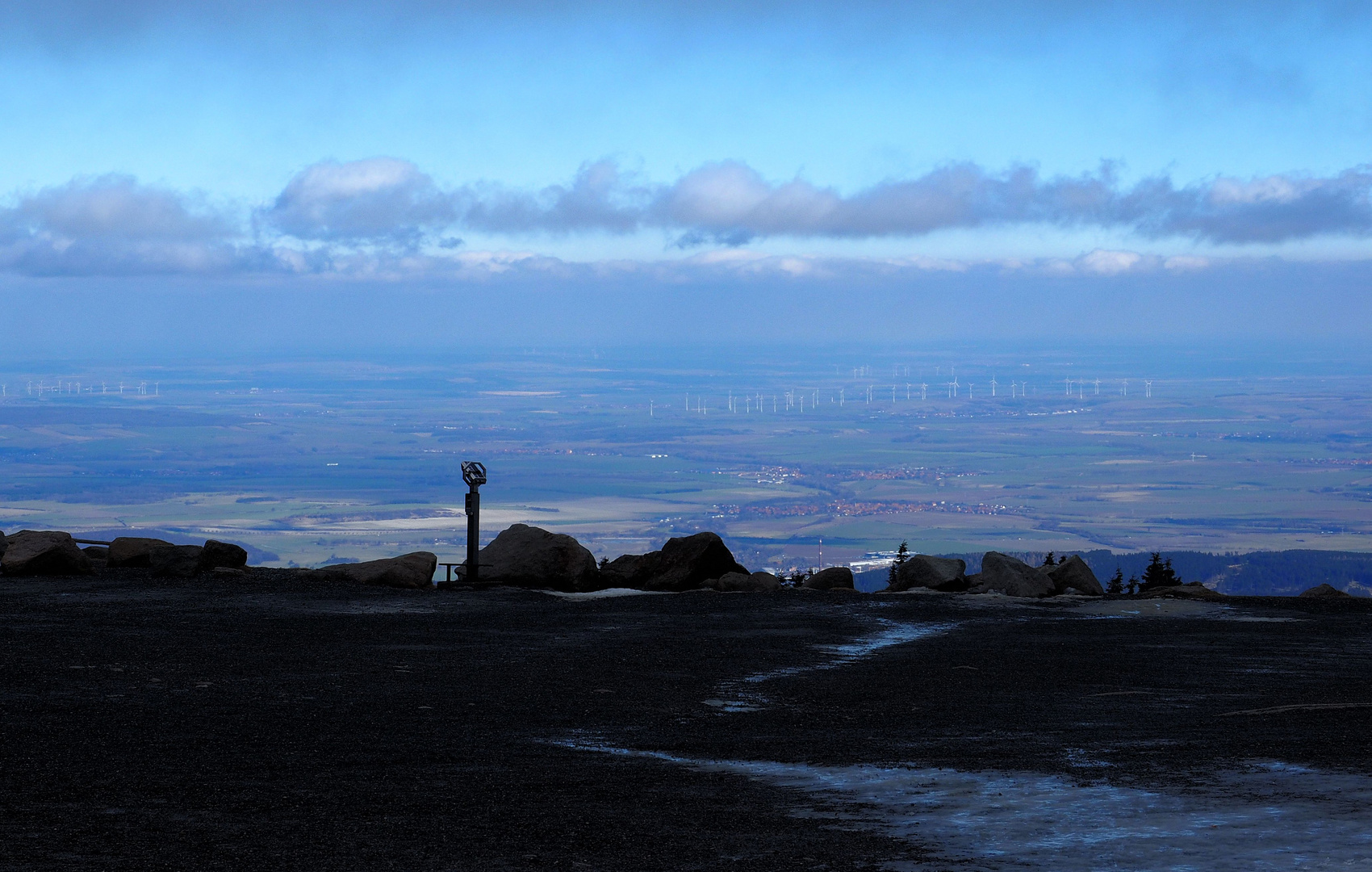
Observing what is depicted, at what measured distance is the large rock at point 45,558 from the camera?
2409 cm

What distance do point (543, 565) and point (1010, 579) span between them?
8.33 metres

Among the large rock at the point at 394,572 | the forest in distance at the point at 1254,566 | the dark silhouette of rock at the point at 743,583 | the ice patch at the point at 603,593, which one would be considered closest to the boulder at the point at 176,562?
the large rock at the point at 394,572

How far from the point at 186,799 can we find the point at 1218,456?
625 feet

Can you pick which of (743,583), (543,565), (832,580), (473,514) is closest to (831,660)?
(743,583)

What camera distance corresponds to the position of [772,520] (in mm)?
126312

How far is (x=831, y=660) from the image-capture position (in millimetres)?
16938

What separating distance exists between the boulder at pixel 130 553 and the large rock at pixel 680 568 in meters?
8.44

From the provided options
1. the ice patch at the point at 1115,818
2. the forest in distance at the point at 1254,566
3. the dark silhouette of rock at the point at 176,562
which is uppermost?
the dark silhouette of rock at the point at 176,562

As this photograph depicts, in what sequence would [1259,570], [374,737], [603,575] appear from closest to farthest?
[374,737] < [603,575] < [1259,570]

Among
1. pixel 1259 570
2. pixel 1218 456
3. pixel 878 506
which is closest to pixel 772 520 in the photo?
pixel 878 506

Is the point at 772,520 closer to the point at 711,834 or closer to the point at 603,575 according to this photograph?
the point at 603,575

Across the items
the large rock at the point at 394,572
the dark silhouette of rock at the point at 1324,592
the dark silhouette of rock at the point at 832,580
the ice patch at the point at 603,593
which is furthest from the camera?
the dark silhouette of rock at the point at 832,580

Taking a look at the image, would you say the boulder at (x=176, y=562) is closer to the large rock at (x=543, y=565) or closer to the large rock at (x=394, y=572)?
the large rock at (x=394, y=572)

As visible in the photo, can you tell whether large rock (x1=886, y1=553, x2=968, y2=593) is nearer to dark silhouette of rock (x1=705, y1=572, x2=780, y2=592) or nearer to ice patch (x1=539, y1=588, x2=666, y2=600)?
dark silhouette of rock (x1=705, y1=572, x2=780, y2=592)
